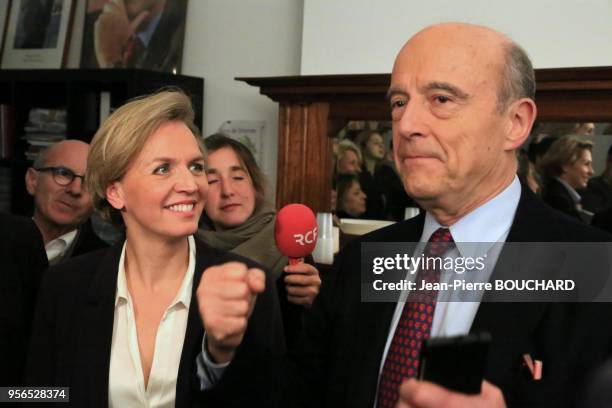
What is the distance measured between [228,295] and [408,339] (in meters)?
0.37

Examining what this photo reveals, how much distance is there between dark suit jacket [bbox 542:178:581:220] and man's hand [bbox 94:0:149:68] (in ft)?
8.68

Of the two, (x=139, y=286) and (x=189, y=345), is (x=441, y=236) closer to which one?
(x=189, y=345)

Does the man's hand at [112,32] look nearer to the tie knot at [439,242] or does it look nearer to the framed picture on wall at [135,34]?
the framed picture on wall at [135,34]

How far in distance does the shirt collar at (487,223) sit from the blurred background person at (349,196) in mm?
2302

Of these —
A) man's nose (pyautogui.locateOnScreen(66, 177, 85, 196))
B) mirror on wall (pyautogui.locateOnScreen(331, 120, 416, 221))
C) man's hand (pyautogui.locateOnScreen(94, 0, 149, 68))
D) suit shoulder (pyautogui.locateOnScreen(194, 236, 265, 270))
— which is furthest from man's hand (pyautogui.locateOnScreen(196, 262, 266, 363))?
man's hand (pyautogui.locateOnScreen(94, 0, 149, 68))

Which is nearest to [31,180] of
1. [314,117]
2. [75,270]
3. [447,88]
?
[314,117]

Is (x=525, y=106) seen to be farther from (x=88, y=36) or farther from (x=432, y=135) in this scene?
(x=88, y=36)

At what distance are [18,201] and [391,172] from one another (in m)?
2.43

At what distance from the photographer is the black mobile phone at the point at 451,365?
0.87m

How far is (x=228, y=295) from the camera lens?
116 centimetres

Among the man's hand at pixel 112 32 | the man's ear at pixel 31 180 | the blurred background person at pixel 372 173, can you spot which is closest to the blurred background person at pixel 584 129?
the blurred background person at pixel 372 173

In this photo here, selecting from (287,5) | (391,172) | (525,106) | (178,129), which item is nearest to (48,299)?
(178,129)

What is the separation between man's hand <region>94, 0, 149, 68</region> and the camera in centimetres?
446

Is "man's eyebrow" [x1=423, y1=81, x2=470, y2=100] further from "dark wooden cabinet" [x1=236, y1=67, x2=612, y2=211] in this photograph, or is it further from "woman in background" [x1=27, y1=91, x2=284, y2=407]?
"dark wooden cabinet" [x1=236, y1=67, x2=612, y2=211]
